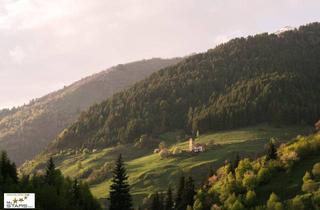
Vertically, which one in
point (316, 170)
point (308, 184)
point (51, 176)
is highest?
point (51, 176)

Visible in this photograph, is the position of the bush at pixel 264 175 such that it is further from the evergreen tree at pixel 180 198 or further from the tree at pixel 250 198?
the evergreen tree at pixel 180 198

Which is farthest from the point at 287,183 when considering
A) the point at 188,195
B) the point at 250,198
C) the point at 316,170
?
the point at 188,195

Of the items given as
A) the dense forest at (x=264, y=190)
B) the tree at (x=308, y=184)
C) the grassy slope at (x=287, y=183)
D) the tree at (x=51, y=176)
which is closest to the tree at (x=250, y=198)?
the dense forest at (x=264, y=190)

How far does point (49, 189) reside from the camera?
141750 millimetres

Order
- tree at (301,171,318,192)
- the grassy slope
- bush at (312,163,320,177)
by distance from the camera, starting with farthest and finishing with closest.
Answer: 1. bush at (312,163,320,177)
2. the grassy slope
3. tree at (301,171,318,192)

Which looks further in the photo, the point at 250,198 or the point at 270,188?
the point at 270,188

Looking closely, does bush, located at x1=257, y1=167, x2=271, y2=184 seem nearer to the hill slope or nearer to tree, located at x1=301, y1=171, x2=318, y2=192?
the hill slope

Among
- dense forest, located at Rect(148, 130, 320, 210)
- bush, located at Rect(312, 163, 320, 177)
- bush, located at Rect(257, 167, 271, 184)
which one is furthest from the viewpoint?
bush, located at Rect(257, 167, 271, 184)

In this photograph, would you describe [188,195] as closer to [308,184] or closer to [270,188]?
[270,188]

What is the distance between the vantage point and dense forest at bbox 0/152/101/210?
136 metres

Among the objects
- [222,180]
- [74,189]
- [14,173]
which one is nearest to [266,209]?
[222,180]

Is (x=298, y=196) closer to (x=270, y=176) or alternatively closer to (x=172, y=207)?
(x=270, y=176)

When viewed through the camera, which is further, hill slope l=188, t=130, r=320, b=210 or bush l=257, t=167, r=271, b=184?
bush l=257, t=167, r=271, b=184

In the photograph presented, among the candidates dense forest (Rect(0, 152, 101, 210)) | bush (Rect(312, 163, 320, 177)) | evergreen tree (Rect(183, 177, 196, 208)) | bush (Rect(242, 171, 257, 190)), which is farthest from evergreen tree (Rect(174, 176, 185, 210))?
bush (Rect(312, 163, 320, 177))
